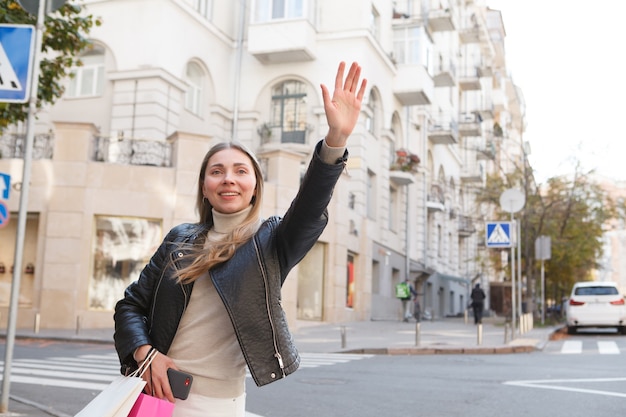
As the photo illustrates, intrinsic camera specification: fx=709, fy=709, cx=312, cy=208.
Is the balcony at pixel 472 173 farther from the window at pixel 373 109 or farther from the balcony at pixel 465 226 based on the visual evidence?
the window at pixel 373 109

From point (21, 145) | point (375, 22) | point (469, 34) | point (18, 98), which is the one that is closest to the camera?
point (18, 98)

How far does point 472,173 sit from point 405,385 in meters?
44.4

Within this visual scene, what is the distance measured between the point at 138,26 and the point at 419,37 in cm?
1468

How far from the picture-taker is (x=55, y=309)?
1966 centimetres

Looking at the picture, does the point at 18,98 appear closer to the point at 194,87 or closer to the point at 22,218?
the point at 22,218

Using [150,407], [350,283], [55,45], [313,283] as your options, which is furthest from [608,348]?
[150,407]

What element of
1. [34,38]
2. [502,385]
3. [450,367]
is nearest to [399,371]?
[450,367]

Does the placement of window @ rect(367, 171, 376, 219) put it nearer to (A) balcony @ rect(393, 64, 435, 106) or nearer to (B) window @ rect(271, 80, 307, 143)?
(B) window @ rect(271, 80, 307, 143)

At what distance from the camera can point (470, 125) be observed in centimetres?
4653

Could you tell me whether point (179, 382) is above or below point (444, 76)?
below

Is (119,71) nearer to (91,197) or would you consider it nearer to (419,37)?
(91,197)

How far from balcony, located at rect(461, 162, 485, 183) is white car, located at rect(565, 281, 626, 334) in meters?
29.2

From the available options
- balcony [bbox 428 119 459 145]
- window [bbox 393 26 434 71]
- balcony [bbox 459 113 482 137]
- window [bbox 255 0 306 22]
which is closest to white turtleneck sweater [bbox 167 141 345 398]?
window [bbox 255 0 306 22]

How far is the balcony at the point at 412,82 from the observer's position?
33.8 metres
